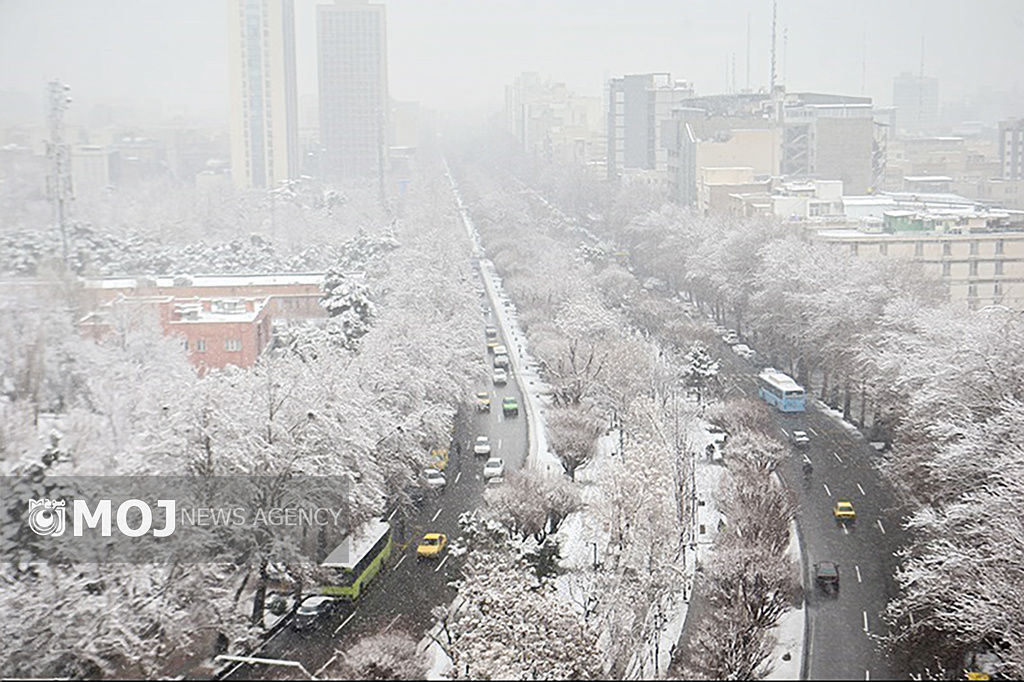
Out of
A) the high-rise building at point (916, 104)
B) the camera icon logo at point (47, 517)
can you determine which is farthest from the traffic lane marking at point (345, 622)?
the high-rise building at point (916, 104)

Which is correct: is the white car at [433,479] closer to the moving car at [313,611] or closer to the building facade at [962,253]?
the moving car at [313,611]

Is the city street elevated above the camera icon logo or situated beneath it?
situated beneath

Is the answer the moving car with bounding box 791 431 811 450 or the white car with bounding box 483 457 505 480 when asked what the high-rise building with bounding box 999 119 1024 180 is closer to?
the moving car with bounding box 791 431 811 450

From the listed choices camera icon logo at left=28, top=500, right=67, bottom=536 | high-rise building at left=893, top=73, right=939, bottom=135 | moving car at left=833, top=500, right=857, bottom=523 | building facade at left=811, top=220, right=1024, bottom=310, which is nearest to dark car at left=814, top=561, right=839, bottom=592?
moving car at left=833, top=500, right=857, bottom=523

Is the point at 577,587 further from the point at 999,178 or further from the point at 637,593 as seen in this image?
the point at 999,178

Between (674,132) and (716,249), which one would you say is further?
(674,132)

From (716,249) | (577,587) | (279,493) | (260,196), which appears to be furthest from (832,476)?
(260,196)
